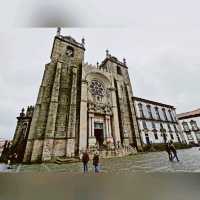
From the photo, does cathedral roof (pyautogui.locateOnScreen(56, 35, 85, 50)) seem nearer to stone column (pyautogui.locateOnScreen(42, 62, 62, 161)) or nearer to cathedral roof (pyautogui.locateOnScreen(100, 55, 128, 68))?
cathedral roof (pyautogui.locateOnScreen(100, 55, 128, 68))

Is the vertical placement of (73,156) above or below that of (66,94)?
below

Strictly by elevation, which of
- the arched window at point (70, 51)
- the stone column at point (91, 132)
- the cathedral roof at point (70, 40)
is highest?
the cathedral roof at point (70, 40)

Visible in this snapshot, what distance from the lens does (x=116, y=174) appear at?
Result: 354 centimetres

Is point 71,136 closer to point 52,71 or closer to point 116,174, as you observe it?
point 116,174

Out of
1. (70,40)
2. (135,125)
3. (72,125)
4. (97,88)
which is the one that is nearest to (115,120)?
(135,125)

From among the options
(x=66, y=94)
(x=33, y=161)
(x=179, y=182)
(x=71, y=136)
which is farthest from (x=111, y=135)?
(x=179, y=182)

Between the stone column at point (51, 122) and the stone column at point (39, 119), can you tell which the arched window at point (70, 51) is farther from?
the stone column at point (51, 122)

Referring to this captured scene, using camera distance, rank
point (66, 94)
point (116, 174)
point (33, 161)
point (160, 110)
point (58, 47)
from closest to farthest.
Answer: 1. point (116, 174)
2. point (33, 161)
3. point (66, 94)
4. point (58, 47)
5. point (160, 110)

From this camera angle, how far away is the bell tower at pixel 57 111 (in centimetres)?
629

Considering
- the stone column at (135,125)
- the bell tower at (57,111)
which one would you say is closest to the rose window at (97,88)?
the bell tower at (57,111)

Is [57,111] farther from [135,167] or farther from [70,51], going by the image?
[70,51]

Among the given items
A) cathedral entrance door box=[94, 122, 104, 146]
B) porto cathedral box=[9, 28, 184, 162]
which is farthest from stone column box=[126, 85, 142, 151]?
cathedral entrance door box=[94, 122, 104, 146]

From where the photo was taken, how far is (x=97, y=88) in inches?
384

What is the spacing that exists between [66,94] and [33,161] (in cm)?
417
